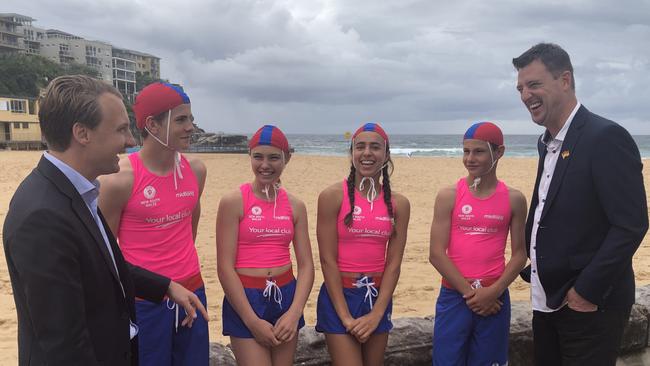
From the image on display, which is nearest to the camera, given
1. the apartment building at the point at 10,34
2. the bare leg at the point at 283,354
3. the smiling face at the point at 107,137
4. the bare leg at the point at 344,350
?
the smiling face at the point at 107,137

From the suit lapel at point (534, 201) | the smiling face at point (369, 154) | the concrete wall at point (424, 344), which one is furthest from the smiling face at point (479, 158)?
the concrete wall at point (424, 344)

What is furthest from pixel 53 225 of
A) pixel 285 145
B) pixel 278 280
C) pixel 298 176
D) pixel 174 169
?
pixel 298 176

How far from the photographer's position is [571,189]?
2.78 meters

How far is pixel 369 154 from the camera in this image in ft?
10.8

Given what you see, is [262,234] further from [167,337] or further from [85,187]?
[85,187]

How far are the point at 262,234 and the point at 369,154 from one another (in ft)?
2.95

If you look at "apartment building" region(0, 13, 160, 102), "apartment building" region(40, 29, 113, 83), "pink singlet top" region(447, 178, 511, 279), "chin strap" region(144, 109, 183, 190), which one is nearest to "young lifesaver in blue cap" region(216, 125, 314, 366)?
"chin strap" region(144, 109, 183, 190)

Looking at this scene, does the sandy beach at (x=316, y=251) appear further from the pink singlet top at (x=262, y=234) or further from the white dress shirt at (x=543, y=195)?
the white dress shirt at (x=543, y=195)

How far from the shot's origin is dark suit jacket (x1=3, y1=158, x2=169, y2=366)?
155cm

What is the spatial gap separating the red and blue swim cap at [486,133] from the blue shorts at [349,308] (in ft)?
4.25

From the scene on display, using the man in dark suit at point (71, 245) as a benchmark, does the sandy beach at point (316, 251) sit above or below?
below

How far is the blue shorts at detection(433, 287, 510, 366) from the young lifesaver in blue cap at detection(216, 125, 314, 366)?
932 mm

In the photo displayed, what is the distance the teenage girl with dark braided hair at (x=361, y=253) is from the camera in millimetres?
3094

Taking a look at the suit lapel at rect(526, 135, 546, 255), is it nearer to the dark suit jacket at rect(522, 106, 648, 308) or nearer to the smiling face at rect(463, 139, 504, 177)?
the dark suit jacket at rect(522, 106, 648, 308)
